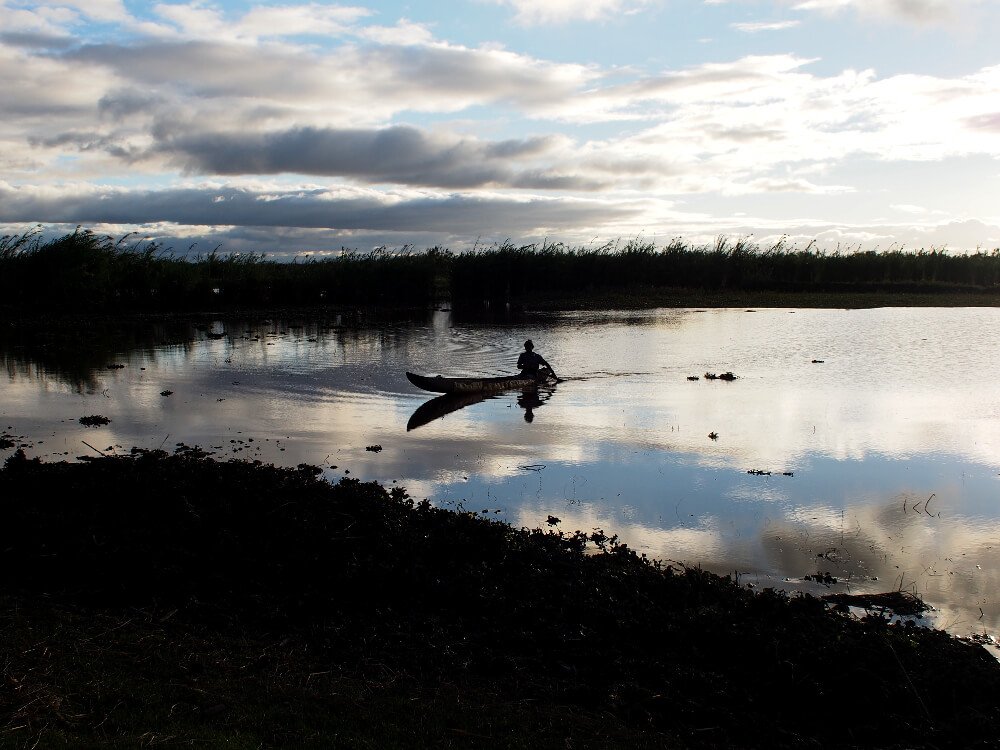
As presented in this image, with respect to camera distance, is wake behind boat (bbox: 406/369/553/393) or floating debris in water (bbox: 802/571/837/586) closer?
floating debris in water (bbox: 802/571/837/586)

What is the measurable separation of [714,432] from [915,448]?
137 inches

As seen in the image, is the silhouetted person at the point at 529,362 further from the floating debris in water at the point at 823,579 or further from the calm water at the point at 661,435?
the floating debris in water at the point at 823,579

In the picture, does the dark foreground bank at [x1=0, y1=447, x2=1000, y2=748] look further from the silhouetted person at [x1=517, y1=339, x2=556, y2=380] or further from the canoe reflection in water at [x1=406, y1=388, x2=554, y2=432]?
the silhouetted person at [x1=517, y1=339, x2=556, y2=380]

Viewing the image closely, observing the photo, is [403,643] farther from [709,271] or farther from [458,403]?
[709,271]

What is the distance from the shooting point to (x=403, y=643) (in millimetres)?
6441

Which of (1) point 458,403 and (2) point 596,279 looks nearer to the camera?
(1) point 458,403

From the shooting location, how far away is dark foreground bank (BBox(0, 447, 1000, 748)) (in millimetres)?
5180

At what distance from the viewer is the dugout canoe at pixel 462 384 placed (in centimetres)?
2005

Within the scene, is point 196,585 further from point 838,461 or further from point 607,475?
point 838,461

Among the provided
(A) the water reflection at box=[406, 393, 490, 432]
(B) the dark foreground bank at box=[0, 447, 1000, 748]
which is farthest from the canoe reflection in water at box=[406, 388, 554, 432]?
(B) the dark foreground bank at box=[0, 447, 1000, 748]

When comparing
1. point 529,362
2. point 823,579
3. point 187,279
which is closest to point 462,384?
point 529,362

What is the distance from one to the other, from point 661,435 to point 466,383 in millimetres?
6261

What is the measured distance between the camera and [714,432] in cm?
1577

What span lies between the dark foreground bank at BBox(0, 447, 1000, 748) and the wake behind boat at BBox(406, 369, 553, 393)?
10.9 metres
